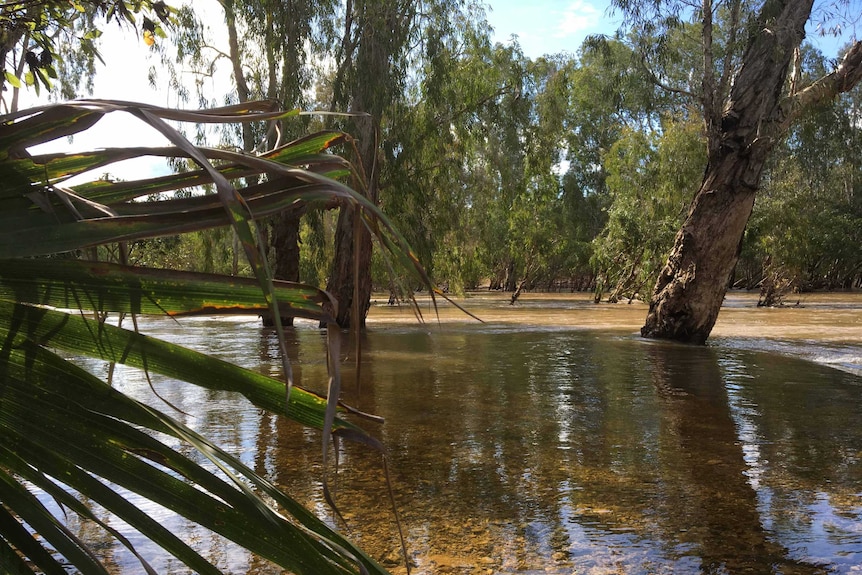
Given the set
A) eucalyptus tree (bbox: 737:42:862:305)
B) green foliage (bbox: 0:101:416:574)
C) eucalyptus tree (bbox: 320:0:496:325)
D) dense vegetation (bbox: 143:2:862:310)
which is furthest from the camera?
eucalyptus tree (bbox: 737:42:862:305)

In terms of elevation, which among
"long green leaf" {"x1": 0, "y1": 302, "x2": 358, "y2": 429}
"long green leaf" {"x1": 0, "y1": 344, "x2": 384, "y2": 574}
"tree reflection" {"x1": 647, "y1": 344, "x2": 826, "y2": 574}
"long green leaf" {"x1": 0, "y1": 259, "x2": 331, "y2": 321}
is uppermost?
"long green leaf" {"x1": 0, "y1": 259, "x2": 331, "y2": 321}

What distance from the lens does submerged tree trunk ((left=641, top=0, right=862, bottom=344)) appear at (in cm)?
917

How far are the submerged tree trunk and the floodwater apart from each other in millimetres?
2107

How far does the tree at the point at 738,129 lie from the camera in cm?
918

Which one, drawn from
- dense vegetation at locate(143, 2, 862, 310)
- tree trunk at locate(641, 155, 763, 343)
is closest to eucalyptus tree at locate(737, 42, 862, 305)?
dense vegetation at locate(143, 2, 862, 310)

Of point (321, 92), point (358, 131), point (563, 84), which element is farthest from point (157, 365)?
point (321, 92)

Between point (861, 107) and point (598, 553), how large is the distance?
4868 cm

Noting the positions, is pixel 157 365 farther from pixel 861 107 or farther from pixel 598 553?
pixel 861 107

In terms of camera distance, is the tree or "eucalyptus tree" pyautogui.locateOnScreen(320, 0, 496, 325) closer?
the tree

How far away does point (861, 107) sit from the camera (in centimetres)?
4306

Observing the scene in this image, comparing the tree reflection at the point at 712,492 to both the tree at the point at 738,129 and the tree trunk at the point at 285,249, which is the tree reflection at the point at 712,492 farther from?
the tree trunk at the point at 285,249

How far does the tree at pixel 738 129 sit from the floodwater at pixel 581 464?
7.05 feet

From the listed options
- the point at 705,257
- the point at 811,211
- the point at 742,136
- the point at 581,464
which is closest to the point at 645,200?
the point at 705,257

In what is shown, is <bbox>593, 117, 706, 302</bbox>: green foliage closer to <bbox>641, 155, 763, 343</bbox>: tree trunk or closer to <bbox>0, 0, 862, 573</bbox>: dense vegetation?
<bbox>0, 0, 862, 573</bbox>: dense vegetation
